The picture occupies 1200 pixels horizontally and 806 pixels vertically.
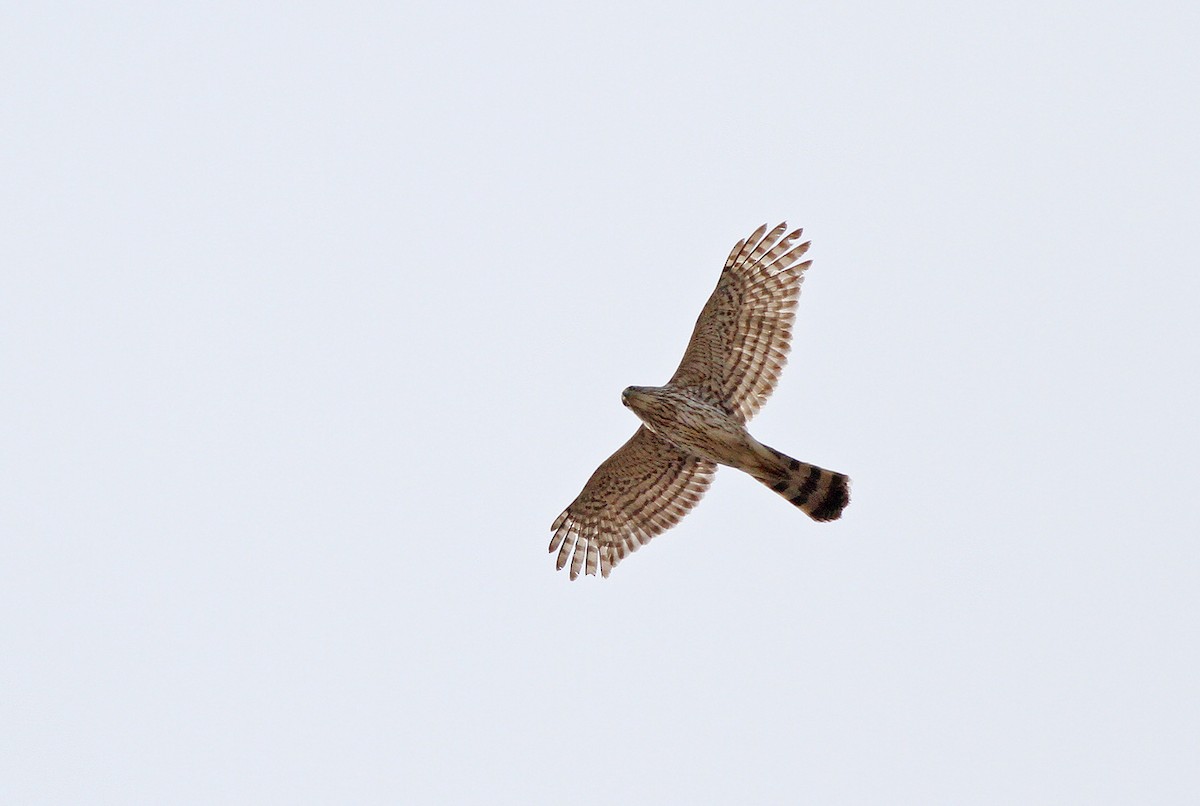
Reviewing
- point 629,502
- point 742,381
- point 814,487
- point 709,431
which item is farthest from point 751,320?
point 629,502

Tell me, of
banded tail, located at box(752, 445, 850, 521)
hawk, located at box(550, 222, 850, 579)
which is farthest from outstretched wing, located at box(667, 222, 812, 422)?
banded tail, located at box(752, 445, 850, 521)

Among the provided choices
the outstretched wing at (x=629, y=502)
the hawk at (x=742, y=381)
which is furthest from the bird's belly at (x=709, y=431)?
the outstretched wing at (x=629, y=502)

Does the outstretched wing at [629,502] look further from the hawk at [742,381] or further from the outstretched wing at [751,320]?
the outstretched wing at [751,320]

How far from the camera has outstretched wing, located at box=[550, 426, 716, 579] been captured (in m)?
16.9

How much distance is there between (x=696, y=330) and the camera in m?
16.1

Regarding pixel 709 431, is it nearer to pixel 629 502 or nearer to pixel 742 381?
pixel 742 381

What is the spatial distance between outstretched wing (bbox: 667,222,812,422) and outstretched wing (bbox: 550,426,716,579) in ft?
3.35

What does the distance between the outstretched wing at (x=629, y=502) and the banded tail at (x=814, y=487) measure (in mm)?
1198

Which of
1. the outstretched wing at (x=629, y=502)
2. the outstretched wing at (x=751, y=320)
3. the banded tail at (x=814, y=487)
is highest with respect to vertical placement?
the outstretched wing at (x=751, y=320)

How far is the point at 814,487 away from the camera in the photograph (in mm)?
15844

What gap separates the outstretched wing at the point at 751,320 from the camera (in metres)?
16.0

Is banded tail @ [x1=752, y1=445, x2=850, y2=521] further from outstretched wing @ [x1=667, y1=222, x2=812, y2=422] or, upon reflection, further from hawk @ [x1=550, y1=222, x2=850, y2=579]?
outstretched wing @ [x1=667, y1=222, x2=812, y2=422]

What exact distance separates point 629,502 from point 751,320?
8.38 feet

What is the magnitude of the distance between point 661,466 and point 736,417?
1.23 metres
